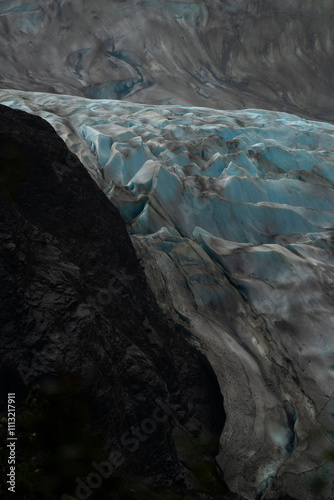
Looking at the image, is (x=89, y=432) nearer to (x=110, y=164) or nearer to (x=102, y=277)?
(x=102, y=277)

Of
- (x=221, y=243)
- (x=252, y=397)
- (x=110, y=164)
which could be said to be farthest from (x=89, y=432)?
(x=110, y=164)

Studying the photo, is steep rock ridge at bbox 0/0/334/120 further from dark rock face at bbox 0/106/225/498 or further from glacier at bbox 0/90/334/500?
dark rock face at bbox 0/106/225/498

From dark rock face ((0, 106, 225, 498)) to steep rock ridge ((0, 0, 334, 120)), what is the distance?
3395 cm

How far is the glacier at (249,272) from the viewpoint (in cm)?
717

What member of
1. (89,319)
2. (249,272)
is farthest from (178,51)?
(89,319)

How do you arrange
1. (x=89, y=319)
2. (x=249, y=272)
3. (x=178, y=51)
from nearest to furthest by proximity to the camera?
(x=89, y=319) → (x=249, y=272) → (x=178, y=51)

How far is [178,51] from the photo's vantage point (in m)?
52.6

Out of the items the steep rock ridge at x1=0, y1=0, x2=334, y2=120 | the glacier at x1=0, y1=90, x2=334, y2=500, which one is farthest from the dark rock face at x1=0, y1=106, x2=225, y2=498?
the steep rock ridge at x1=0, y1=0, x2=334, y2=120

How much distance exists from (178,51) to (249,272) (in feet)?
155

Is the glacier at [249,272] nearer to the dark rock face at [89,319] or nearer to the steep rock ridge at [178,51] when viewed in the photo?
the dark rock face at [89,319]

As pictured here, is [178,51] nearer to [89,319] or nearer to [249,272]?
[249,272]

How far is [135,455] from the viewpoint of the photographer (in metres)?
5.53

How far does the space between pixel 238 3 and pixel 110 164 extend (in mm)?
50073

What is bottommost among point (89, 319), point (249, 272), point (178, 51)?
point (178, 51)
